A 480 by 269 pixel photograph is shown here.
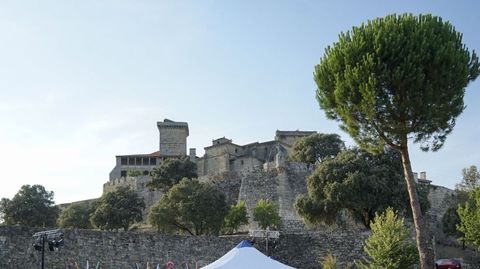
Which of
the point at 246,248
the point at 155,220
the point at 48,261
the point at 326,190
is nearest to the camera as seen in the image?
the point at 246,248

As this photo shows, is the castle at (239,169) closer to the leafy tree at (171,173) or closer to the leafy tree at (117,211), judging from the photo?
the leafy tree at (171,173)

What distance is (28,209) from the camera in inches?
1828

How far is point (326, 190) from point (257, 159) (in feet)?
105

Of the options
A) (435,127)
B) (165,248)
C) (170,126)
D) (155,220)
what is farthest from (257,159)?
(435,127)

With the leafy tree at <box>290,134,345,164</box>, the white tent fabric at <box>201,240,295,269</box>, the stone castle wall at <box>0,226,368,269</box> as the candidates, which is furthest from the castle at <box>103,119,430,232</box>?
the white tent fabric at <box>201,240,295,269</box>

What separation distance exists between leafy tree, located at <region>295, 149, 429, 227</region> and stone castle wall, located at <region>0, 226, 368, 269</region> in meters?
5.19

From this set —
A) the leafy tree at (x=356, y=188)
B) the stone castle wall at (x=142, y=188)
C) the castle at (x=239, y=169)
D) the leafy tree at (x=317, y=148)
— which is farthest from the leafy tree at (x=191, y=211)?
the leafy tree at (x=317, y=148)

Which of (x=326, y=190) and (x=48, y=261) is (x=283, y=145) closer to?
(x=326, y=190)

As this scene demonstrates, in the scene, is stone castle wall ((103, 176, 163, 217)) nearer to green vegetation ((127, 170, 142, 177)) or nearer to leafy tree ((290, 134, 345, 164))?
green vegetation ((127, 170, 142, 177))

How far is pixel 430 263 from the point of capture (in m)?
19.6

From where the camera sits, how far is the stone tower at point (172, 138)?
258ft

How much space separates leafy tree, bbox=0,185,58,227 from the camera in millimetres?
46344

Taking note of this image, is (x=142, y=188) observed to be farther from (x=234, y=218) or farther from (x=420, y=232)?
(x=420, y=232)

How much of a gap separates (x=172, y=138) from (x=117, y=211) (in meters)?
33.3
